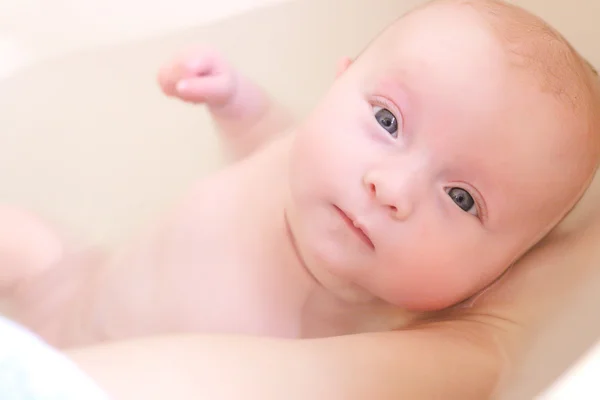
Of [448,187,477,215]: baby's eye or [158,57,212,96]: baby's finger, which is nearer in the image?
[448,187,477,215]: baby's eye

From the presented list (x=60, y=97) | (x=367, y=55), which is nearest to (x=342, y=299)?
(x=367, y=55)

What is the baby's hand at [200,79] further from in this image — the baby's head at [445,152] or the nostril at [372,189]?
the nostril at [372,189]

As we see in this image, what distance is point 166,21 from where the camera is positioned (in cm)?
114

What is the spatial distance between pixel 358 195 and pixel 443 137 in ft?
0.29

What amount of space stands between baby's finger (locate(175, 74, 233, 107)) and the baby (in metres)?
0.13

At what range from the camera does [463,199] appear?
2.17 feet

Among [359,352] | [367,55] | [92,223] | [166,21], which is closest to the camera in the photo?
[359,352]

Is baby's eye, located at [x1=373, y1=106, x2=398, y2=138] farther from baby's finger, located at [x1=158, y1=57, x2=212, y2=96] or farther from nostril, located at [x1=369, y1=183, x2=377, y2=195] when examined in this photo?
baby's finger, located at [x1=158, y1=57, x2=212, y2=96]

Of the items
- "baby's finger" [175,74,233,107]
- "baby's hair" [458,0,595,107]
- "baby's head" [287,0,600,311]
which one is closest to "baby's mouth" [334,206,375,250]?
"baby's head" [287,0,600,311]

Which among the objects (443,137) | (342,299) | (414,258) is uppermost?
(443,137)

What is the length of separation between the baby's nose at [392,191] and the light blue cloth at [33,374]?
0.32m

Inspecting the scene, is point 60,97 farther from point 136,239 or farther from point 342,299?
point 342,299

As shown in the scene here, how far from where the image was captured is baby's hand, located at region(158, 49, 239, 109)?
2.86ft

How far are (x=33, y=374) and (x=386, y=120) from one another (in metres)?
0.41
